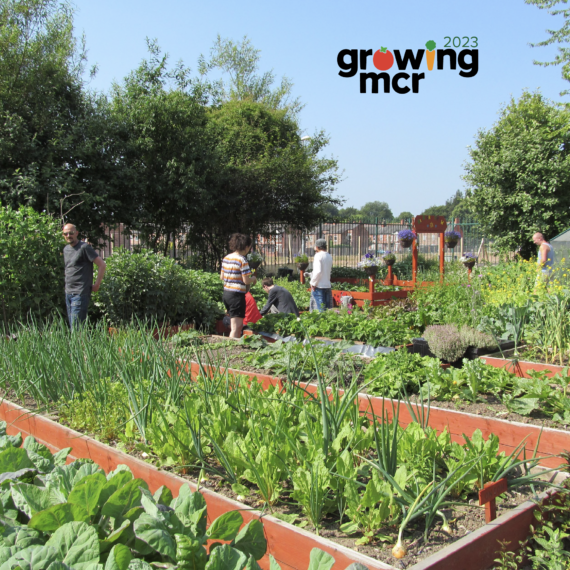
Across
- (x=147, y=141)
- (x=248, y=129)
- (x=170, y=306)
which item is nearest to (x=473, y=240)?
(x=248, y=129)

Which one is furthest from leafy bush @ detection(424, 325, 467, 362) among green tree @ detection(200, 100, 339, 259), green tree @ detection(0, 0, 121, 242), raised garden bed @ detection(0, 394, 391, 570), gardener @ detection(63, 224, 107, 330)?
green tree @ detection(200, 100, 339, 259)

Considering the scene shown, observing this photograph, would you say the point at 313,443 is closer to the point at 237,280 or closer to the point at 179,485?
the point at 179,485

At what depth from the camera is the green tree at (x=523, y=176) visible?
16.4m

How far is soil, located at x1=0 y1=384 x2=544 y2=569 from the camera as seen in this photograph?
1.72 metres

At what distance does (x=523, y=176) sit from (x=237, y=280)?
14.1 metres

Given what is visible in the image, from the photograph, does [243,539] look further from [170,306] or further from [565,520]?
[170,306]

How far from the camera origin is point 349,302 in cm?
909

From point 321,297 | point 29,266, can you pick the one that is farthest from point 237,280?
point 29,266

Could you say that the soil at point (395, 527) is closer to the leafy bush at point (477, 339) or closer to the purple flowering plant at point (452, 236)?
the leafy bush at point (477, 339)

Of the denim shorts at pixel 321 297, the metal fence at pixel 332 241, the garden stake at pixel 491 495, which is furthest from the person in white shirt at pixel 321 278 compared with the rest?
the metal fence at pixel 332 241

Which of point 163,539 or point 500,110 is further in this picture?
point 500,110

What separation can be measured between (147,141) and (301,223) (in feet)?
22.4

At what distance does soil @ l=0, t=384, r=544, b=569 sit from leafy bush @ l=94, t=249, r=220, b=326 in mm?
4827

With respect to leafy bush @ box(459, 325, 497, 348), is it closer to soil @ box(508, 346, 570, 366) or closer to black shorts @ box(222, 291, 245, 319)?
soil @ box(508, 346, 570, 366)
